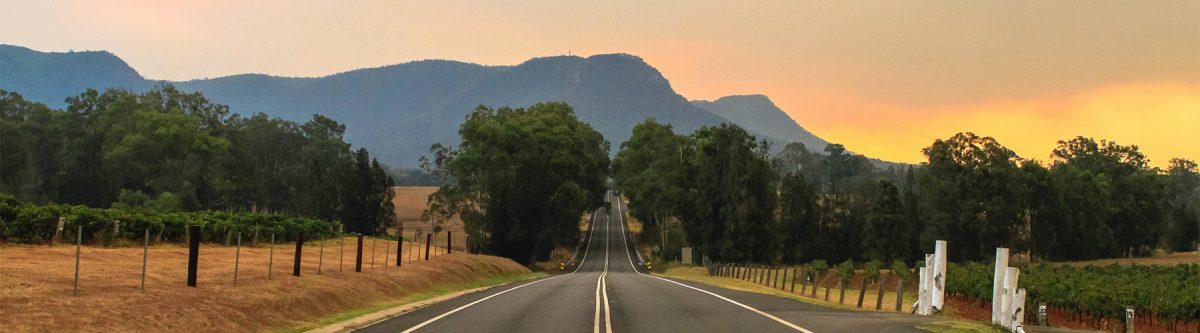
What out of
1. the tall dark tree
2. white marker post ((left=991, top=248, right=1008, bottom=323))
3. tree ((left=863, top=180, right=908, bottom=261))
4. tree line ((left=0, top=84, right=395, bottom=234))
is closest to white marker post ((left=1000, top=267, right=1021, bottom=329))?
white marker post ((left=991, top=248, right=1008, bottom=323))

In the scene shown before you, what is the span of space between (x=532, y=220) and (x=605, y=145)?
63584 mm

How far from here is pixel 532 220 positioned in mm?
102000

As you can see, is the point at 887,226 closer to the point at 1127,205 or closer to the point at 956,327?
the point at 1127,205

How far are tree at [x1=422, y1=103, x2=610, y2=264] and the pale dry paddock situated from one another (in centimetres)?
6150

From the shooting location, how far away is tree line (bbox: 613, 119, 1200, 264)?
95625mm

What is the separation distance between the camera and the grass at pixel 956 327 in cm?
1880

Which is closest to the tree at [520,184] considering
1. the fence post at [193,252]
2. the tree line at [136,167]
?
the tree line at [136,167]

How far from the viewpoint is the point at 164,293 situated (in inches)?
820

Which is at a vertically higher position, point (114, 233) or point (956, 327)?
point (956, 327)

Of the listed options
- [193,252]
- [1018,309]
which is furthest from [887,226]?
[193,252]

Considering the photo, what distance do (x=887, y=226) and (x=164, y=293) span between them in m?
90.8

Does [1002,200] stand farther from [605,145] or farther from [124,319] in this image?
[124,319]

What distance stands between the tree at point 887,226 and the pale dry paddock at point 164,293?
72.3 m

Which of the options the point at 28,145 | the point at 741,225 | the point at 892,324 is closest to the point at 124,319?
the point at 892,324
